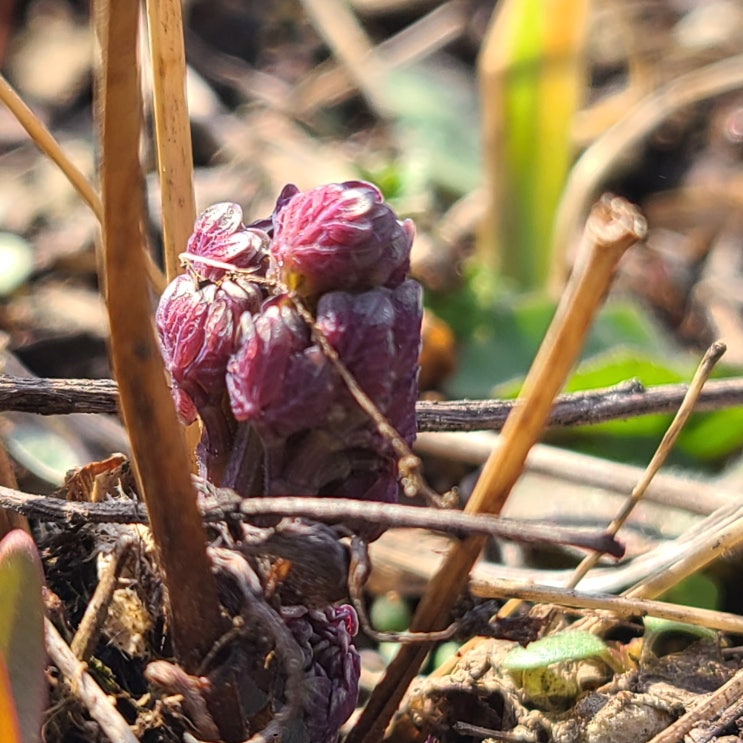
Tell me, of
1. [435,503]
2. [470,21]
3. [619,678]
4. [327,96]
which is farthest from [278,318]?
[470,21]

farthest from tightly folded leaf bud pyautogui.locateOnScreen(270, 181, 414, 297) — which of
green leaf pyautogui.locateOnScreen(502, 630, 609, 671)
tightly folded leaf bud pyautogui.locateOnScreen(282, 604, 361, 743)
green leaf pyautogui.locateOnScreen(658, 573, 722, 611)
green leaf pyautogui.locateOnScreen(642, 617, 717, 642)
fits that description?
green leaf pyautogui.locateOnScreen(658, 573, 722, 611)

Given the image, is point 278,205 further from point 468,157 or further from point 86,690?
point 468,157

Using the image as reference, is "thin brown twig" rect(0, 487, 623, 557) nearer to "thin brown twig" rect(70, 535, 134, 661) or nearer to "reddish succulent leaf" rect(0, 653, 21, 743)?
"thin brown twig" rect(70, 535, 134, 661)

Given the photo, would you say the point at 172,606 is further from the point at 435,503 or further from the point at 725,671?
the point at 725,671

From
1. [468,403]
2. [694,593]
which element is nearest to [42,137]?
[468,403]

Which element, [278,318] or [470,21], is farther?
[470,21]

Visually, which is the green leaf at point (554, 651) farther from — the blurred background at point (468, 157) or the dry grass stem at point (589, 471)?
the blurred background at point (468, 157)
